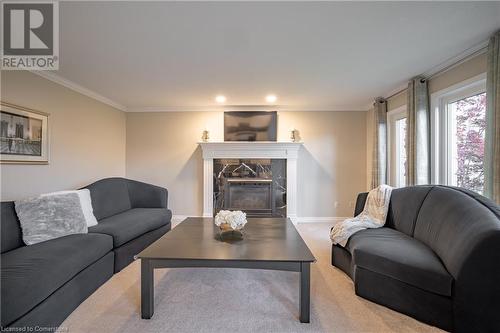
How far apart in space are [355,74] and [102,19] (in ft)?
9.71

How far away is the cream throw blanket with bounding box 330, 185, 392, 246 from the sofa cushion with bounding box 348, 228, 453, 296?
0.13 metres

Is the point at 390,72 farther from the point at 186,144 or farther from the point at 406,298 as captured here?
the point at 186,144

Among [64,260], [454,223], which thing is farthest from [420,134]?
[64,260]

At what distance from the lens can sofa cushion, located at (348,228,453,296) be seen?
5.68ft

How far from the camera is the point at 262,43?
237 centimetres

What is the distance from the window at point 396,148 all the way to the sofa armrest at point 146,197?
13.3 feet

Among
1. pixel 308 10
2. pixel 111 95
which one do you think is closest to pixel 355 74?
pixel 308 10

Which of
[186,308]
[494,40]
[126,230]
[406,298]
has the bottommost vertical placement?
[186,308]

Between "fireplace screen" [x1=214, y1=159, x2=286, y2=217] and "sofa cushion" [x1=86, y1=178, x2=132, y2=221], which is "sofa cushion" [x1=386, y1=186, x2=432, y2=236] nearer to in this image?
"fireplace screen" [x1=214, y1=159, x2=286, y2=217]

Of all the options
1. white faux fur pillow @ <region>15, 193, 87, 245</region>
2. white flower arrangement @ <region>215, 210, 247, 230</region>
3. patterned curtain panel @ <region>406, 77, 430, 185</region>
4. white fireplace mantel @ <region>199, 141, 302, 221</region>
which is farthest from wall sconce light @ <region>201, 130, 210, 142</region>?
patterned curtain panel @ <region>406, 77, 430, 185</region>

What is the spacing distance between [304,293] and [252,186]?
3.22 metres

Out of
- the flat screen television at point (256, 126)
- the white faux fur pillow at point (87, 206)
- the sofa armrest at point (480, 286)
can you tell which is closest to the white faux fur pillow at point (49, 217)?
the white faux fur pillow at point (87, 206)

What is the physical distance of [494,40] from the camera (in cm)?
221

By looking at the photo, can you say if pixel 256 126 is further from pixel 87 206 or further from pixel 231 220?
pixel 87 206
